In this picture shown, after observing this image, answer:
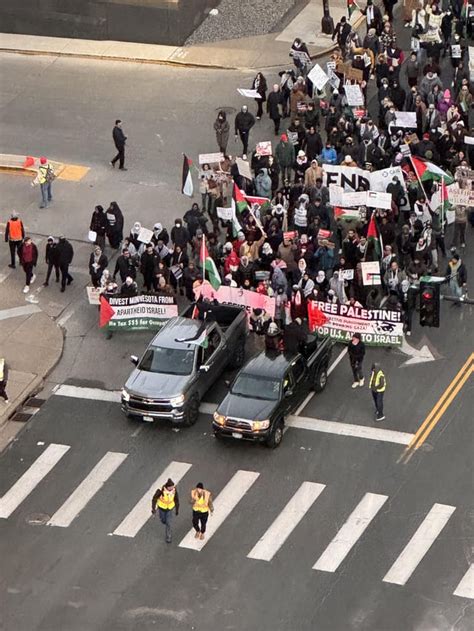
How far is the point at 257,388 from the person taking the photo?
32.3m

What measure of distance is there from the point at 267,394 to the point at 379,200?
7.39 m

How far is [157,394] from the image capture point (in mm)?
32531

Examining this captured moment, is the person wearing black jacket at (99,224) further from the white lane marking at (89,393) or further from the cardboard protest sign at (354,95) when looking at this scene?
the cardboard protest sign at (354,95)

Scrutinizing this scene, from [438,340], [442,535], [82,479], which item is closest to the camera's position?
[442,535]

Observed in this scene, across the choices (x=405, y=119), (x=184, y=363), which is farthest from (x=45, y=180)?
(x=184, y=363)

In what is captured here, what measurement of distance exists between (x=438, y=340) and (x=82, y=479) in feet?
29.5

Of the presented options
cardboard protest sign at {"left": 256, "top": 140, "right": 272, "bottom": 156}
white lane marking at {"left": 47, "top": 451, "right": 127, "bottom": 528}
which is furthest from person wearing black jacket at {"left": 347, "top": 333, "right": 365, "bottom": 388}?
cardboard protest sign at {"left": 256, "top": 140, "right": 272, "bottom": 156}

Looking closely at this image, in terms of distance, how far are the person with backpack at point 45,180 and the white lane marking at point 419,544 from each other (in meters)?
16.5

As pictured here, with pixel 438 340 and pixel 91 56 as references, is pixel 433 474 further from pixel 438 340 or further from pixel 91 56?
pixel 91 56

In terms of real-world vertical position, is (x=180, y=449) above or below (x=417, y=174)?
below

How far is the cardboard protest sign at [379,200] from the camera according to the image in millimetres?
37375

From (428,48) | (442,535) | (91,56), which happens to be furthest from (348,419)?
(91,56)

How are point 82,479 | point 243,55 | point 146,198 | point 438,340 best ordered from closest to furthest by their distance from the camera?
point 82,479 → point 438,340 → point 146,198 → point 243,55

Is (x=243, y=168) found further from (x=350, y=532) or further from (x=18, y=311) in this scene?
(x=350, y=532)
